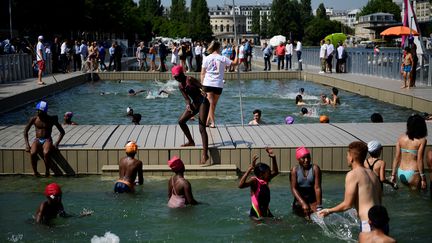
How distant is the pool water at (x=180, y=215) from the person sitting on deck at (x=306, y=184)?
0.31 metres

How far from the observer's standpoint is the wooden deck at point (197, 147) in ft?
37.1

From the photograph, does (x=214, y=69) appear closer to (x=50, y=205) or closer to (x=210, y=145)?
(x=210, y=145)

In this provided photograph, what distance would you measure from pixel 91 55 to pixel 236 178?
25.2 meters

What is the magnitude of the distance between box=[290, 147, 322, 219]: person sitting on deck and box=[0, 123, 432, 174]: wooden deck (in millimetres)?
3047

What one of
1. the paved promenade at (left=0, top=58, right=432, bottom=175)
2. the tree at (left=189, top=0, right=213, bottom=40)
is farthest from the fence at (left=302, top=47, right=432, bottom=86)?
the tree at (left=189, top=0, right=213, bottom=40)

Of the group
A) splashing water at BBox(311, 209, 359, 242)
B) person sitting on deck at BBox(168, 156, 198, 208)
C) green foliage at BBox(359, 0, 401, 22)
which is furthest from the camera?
green foliage at BBox(359, 0, 401, 22)

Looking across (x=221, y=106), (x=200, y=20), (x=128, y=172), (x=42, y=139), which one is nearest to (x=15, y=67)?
(x=221, y=106)

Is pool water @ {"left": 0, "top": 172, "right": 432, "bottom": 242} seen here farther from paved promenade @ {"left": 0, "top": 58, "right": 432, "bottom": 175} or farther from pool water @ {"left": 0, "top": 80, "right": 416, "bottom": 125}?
pool water @ {"left": 0, "top": 80, "right": 416, "bottom": 125}

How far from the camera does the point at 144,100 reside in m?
24.5

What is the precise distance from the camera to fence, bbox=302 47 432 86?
24.5 meters

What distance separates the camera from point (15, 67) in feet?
91.2

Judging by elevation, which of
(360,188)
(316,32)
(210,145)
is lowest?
(210,145)

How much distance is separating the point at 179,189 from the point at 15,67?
67.6 ft

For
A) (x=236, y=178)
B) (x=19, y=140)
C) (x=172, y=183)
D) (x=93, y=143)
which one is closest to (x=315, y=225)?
(x=172, y=183)
